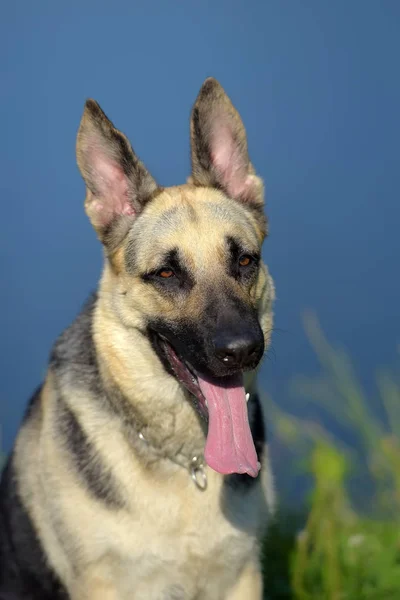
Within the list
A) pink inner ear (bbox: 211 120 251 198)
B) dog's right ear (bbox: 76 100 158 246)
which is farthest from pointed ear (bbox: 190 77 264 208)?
dog's right ear (bbox: 76 100 158 246)

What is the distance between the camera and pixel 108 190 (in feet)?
11.5

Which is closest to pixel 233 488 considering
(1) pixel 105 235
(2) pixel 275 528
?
(1) pixel 105 235

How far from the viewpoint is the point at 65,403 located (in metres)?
3.57

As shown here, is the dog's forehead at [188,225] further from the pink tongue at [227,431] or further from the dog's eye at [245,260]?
the pink tongue at [227,431]

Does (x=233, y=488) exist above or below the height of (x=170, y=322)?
below

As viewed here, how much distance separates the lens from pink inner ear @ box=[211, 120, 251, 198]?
3.59 m

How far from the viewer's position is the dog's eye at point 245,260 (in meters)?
3.40

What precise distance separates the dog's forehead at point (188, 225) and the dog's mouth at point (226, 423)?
0.47m

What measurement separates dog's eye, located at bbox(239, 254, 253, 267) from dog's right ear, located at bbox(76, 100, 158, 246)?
0.48 metres

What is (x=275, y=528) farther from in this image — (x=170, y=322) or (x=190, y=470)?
(x=170, y=322)

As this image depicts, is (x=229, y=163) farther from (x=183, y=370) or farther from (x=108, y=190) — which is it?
(x=183, y=370)

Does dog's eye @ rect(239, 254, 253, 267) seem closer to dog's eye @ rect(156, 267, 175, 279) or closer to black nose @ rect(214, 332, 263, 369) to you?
dog's eye @ rect(156, 267, 175, 279)

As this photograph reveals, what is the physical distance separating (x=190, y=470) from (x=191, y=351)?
0.60 m

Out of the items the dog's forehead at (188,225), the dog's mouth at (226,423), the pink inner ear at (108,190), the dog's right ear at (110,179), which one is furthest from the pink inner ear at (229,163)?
the dog's mouth at (226,423)
